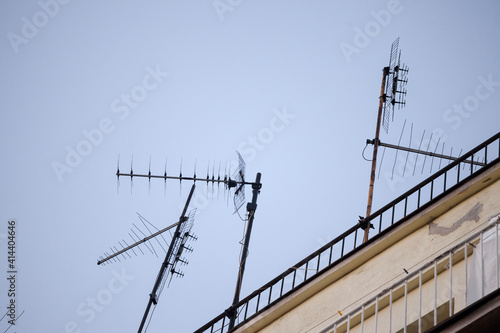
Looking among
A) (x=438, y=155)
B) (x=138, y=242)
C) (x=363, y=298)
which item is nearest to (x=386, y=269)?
(x=363, y=298)

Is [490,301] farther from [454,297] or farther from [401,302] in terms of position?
[401,302]

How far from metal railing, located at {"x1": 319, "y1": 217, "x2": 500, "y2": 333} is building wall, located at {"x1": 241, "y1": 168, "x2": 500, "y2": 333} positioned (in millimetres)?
25

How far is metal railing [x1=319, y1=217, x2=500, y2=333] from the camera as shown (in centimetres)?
653

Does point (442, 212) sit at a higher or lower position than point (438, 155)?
lower

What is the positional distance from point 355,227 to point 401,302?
1865 millimetres

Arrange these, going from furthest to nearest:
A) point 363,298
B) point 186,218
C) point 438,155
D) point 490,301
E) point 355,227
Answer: point 186,218 < point 438,155 < point 355,227 < point 363,298 < point 490,301

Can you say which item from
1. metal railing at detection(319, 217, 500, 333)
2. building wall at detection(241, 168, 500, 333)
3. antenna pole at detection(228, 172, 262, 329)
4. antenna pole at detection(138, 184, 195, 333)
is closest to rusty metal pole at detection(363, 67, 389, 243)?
building wall at detection(241, 168, 500, 333)

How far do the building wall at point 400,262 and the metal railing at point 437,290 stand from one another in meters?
0.02

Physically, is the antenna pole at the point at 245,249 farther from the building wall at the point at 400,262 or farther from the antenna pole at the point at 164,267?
the antenna pole at the point at 164,267

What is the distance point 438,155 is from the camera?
469 inches

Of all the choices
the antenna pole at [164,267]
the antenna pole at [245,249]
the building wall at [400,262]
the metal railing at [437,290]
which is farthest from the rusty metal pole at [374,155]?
the antenna pole at [164,267]

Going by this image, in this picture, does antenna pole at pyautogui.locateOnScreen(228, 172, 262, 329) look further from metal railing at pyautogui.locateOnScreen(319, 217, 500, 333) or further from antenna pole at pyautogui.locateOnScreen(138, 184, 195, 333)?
metal railing at pyautogui.locateOnScreen(319, 217, 500, 333)

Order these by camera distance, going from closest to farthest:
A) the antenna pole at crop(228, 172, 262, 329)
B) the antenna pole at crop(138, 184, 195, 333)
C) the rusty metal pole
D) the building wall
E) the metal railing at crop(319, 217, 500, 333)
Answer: the metal railing at crop(319, 217, 500, 333) < the building wall < the antenna pole at crop(228, 172, 262, 329) < the rusty metal pole < the antenna pole at crop(138, 184, 195, 333)

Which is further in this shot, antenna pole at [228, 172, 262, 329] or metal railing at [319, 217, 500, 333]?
antenna pole at [228, 172, 262, 329]
